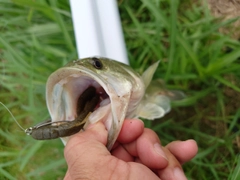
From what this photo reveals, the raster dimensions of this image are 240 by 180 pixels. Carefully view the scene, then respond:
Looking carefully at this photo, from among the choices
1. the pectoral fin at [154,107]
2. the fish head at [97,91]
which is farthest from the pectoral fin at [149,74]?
the fish head at [97,91]

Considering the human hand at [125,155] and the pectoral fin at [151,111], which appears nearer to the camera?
the human hand at [125,155]

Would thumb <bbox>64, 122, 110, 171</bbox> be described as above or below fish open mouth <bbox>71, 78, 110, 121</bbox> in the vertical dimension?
below

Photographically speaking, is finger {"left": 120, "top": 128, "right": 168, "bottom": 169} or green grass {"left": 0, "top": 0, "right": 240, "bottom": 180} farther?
green grass {"left": 0, "top": 0, "right": 240, "bottom": 180}

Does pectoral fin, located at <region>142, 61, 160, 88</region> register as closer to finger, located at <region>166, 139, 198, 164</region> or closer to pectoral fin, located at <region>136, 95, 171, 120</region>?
pectoral fin, located at <region>136, 95, 171, 120</region>

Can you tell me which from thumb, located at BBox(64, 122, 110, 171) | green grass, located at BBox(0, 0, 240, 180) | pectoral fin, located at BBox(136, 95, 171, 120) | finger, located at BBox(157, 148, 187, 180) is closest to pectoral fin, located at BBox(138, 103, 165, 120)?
pectoral fin, located at BBox(136, 95, 171, 120)

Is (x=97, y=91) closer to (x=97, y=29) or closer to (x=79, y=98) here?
(x=79, y=98)

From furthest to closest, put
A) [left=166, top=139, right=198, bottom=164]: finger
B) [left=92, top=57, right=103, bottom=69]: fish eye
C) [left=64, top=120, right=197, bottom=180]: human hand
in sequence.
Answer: [left=166, top=139, right=198, bottom=164]: finger < [left=92, top=57, right=103, bottom=69]: fish eye < [left=64, top=120, right=197, bottom=180]: human hand

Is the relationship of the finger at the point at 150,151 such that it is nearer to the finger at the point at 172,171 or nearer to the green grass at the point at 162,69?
the finger at the point at 172,171

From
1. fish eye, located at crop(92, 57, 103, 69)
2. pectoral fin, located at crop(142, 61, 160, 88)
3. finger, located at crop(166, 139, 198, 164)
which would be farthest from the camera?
pectoral fin, located at crop(142, 61, 160, 88)
